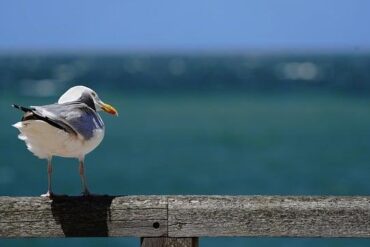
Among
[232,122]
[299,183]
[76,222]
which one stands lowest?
[76,222]

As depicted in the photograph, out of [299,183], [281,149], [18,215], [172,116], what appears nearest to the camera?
[18,215]

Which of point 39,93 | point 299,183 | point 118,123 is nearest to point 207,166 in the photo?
point 299,183

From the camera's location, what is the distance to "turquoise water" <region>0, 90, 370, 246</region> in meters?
23.7

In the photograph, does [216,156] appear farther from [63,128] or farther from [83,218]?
[83,218]

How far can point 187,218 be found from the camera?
3.88 metres

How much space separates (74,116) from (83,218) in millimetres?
673

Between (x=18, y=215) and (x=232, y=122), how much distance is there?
4490 centimetres

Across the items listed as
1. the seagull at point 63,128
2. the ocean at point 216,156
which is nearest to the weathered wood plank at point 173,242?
the seagull at point 63,128

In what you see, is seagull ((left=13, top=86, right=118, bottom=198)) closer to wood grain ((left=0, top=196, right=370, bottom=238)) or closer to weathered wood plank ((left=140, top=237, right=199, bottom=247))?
wood grain ((left=0, top=196, right=370, bottom=238))

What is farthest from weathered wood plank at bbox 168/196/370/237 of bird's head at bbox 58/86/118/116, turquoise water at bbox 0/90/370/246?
turquoise water at bbox 0/90/370/246

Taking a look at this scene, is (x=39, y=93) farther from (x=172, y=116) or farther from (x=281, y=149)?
(x=281, y=149)

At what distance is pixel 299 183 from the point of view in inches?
981

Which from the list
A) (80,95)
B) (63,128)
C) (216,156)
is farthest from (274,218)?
(216,156)

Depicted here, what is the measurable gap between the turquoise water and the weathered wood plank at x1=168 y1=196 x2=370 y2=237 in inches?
461
